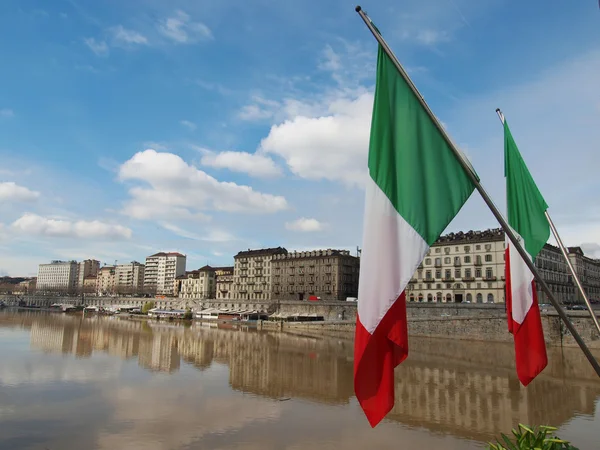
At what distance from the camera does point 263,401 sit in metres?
29.5

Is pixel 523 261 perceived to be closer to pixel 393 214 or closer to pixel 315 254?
pixel 393 214

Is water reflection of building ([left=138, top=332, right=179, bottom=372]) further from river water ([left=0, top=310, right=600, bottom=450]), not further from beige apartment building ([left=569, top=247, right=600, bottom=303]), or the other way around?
beige apartment building ([left=569, top=247, right=600, bottom=303])

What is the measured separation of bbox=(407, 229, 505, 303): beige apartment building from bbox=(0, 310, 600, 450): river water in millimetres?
36323

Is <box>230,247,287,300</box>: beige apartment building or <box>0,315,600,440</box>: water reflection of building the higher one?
<box>230,247,287,300</box>: beige apartment building

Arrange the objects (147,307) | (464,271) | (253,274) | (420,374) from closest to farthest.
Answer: (420,374), (464,271), (253,274), (147,307)

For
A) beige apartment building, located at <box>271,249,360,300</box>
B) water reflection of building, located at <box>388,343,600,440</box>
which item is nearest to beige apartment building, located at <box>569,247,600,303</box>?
beige apartment building, located at <box>271,249,360,300</box>

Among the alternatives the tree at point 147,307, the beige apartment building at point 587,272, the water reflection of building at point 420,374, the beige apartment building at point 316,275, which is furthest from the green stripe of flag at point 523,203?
the tree at point 147,307

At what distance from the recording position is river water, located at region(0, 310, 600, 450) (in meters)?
A: 22.0

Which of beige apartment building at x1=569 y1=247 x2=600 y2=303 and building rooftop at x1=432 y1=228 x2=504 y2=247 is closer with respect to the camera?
building rooftop at x1=432 y1=228 x2=504 y2=247

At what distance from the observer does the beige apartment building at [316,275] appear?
121500 mm

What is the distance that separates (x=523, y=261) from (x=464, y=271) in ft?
291

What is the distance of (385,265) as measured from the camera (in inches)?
267

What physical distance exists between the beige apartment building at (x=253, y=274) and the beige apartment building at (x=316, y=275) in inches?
136

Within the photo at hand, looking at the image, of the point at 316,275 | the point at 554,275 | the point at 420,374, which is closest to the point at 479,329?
the point at 420,374
